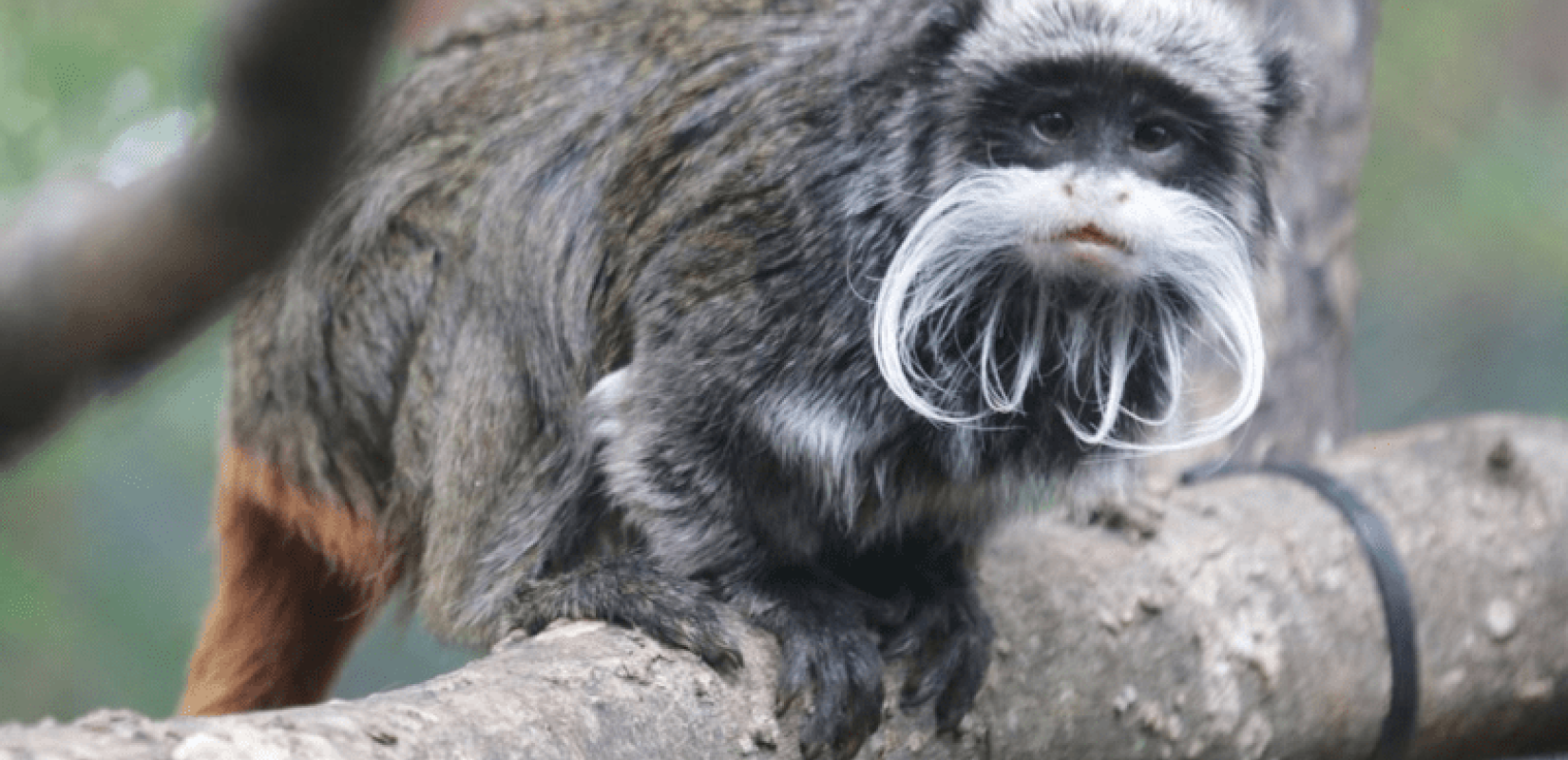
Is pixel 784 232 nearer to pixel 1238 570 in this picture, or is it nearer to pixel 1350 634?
pixel 1238 570

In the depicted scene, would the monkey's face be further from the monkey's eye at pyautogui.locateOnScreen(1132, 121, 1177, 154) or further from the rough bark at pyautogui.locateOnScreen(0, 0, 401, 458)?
the rough bark at pyautogui.locateOnScreen(0, 0, 401, 458)

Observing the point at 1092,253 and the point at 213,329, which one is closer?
the point at 213,329

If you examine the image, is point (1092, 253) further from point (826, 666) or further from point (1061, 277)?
point (826, 666)

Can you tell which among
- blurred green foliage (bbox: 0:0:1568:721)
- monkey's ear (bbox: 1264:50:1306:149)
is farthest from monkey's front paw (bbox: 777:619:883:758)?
monkey's ear (bbox: 1264:50:1306:149)

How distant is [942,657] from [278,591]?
1248 millimetres

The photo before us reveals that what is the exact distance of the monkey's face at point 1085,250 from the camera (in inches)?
91.9

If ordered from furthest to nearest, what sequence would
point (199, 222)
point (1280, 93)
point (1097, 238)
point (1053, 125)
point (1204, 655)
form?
point (1204, 655) → point (1280, 93) → point (1053, 125) → point (1097, 238) → point (199, 222)

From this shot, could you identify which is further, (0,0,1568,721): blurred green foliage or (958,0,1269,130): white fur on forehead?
(0,0,1568,721): blurred green foliage

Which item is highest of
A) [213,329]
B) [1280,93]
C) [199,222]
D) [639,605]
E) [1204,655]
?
[199,222]

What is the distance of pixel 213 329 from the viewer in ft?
4.75

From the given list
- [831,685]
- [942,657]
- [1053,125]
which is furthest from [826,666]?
[1053,125]

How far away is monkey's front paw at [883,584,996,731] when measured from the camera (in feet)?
8.11

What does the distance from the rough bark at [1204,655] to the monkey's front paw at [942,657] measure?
0.04 metres

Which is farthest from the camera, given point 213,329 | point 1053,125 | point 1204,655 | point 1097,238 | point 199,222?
point 1204,655
